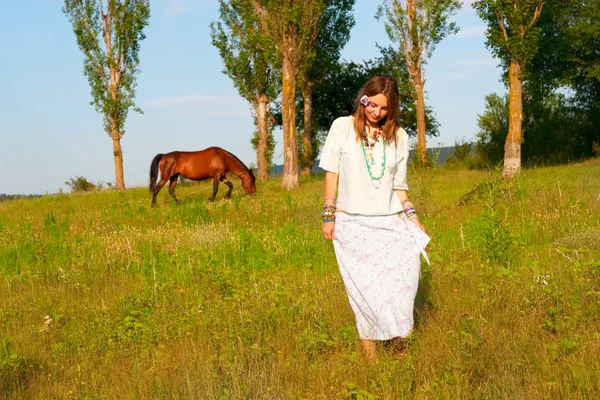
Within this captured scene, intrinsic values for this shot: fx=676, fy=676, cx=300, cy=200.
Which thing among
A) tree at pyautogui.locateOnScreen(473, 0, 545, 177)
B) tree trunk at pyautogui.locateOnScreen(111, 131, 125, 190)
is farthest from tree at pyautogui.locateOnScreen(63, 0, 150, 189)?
tree at pyautogui.locateOnScreen(473, 0, 545, 177)

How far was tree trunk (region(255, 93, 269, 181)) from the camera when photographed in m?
29.0

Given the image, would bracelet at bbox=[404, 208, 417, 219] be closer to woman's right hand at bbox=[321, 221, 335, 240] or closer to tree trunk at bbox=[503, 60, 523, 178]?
woman's right hand at bbox=[321, 221, 335, 240]

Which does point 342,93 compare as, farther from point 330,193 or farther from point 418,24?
point 330,193

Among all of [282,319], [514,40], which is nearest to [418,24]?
[514,40]

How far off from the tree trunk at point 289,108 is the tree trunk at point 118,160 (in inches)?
370

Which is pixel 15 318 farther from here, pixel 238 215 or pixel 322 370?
pixel 238 215

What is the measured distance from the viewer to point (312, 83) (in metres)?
31.5

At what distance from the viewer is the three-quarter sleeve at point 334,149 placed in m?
4.81

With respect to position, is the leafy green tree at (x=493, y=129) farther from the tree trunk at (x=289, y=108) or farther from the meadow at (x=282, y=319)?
the meadow at (x=282, y=319)

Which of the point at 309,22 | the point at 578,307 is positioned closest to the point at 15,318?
the point at 578,307

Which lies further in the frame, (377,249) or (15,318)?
(15,318)

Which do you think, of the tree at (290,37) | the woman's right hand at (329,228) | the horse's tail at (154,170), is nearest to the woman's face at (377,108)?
the woman's right hand at (329,228)

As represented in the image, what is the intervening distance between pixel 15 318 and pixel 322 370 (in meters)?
3.70

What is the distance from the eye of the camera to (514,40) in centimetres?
2197
